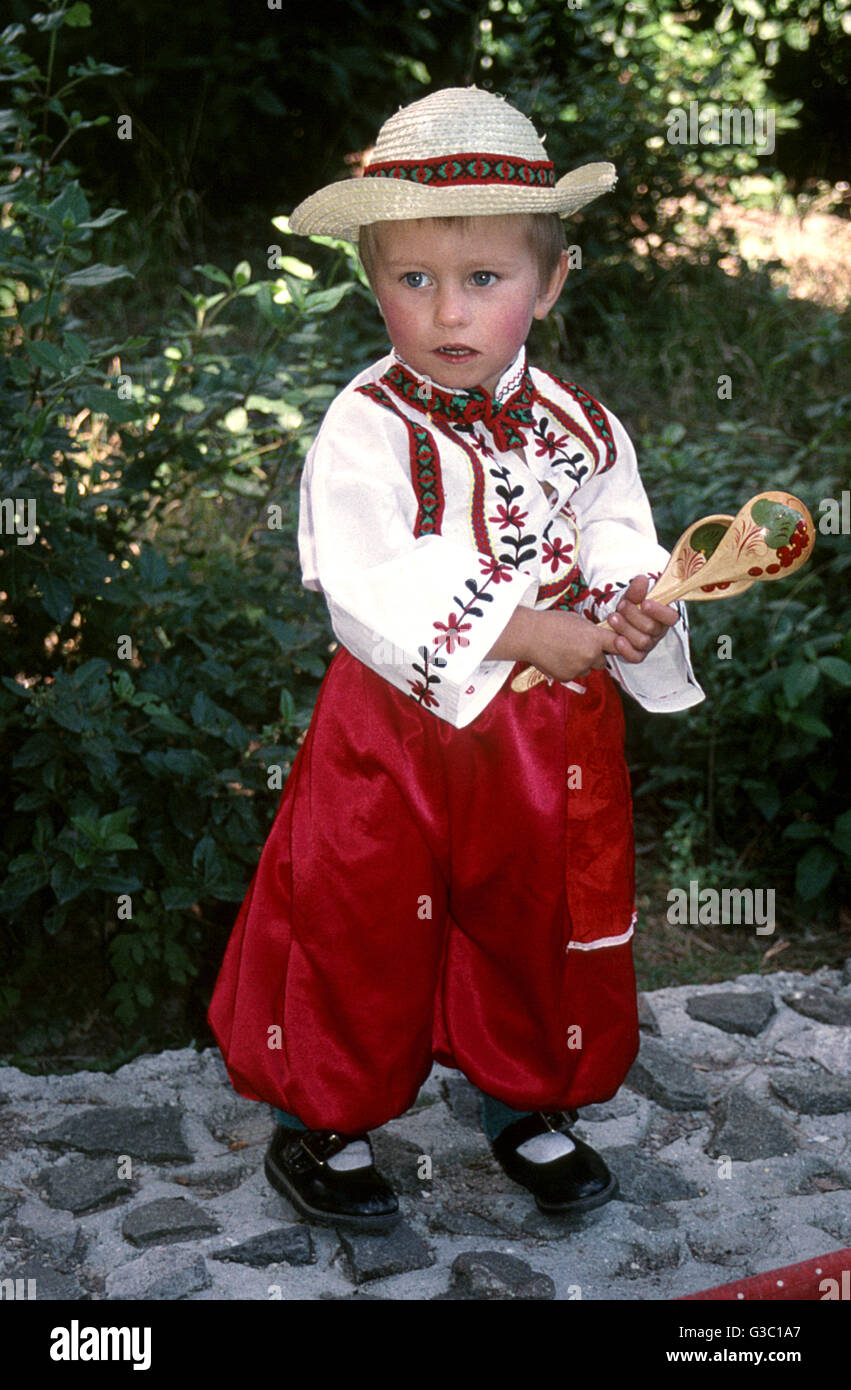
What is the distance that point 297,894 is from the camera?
1.92m

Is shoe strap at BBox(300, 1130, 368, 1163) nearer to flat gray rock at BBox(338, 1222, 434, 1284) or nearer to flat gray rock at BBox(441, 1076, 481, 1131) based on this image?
flat gray rock at BBox(338, 1222, 434, 1284)

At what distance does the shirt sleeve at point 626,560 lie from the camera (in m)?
1.90

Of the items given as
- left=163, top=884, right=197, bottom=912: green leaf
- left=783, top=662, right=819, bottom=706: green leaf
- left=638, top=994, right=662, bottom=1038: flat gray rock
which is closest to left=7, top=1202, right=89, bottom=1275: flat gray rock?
left=163, top=884, right=197, bottom=912: green leaf

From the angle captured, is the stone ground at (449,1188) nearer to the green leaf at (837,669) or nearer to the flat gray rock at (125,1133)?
the flat gray rock at (125,1133)

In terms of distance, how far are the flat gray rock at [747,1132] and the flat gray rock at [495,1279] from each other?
1.49 feet

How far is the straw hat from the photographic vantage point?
5.56ft

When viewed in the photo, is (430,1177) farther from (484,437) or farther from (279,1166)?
(484,437)

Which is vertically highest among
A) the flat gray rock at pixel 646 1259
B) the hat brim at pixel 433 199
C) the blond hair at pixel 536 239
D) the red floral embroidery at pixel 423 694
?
the hat brim at pixel 433 199

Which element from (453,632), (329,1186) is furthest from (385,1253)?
(453,632)

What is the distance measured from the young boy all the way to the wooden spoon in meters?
0.06

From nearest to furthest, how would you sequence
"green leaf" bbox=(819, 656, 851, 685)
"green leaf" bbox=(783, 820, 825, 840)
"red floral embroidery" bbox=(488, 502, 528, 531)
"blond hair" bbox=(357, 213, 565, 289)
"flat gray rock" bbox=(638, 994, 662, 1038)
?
"blond hair" bbox=(357, 213, 565, 289), "red floral embroidery" bbox=(488, 502, 528, 531), "flat gray rock" bbox=(638, 994, 662, 1038), "green leaf" bbox=(819, 656, 851, 685), "green leaf" bbox=(783, 820, 825, 840)

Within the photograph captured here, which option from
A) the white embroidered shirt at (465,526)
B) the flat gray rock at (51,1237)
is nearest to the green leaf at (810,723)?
the white embroidered shirt at (465,526)

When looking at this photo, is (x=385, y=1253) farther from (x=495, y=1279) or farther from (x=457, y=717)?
(x=457, y=717)
